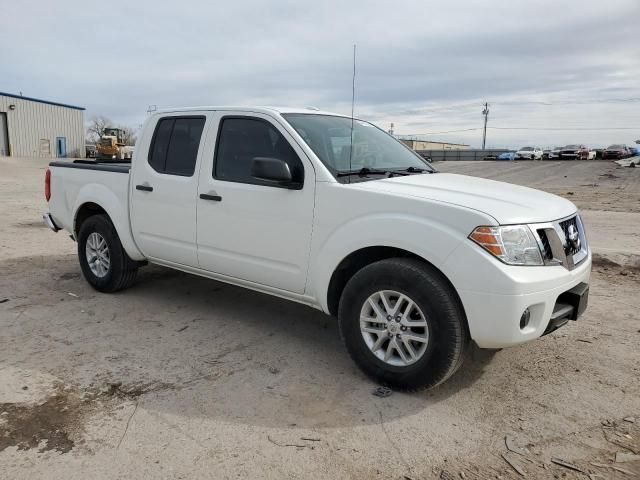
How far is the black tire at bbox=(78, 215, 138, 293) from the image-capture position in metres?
5.37

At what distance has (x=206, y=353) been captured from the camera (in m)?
4.08

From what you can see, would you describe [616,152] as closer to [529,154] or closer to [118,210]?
[529,154]

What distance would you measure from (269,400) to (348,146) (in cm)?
205

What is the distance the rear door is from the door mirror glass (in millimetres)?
988

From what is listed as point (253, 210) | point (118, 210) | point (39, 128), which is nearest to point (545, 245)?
point (253, 210)

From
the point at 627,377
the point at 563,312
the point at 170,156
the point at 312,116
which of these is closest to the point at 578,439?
the point at 563,312

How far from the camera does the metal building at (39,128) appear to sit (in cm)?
3928

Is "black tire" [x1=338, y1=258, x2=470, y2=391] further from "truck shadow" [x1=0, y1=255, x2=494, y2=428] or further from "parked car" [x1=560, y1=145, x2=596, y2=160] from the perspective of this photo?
"parked car" [x1=560, y1=145, x2=596, y2=160]

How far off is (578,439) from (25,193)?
17.5m

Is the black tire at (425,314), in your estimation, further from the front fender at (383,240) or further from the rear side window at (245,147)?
the rear side window at (245,147)

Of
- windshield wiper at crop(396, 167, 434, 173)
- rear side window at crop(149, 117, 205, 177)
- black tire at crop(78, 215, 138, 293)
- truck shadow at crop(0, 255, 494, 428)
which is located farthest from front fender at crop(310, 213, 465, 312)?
black tire at crop(78, 215, 138, 293)

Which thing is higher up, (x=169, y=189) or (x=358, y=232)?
(x=169, y=189)

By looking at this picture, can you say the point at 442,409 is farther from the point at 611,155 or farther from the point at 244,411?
the point at 611,155

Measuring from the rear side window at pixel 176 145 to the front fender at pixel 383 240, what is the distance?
1626 millimetres
